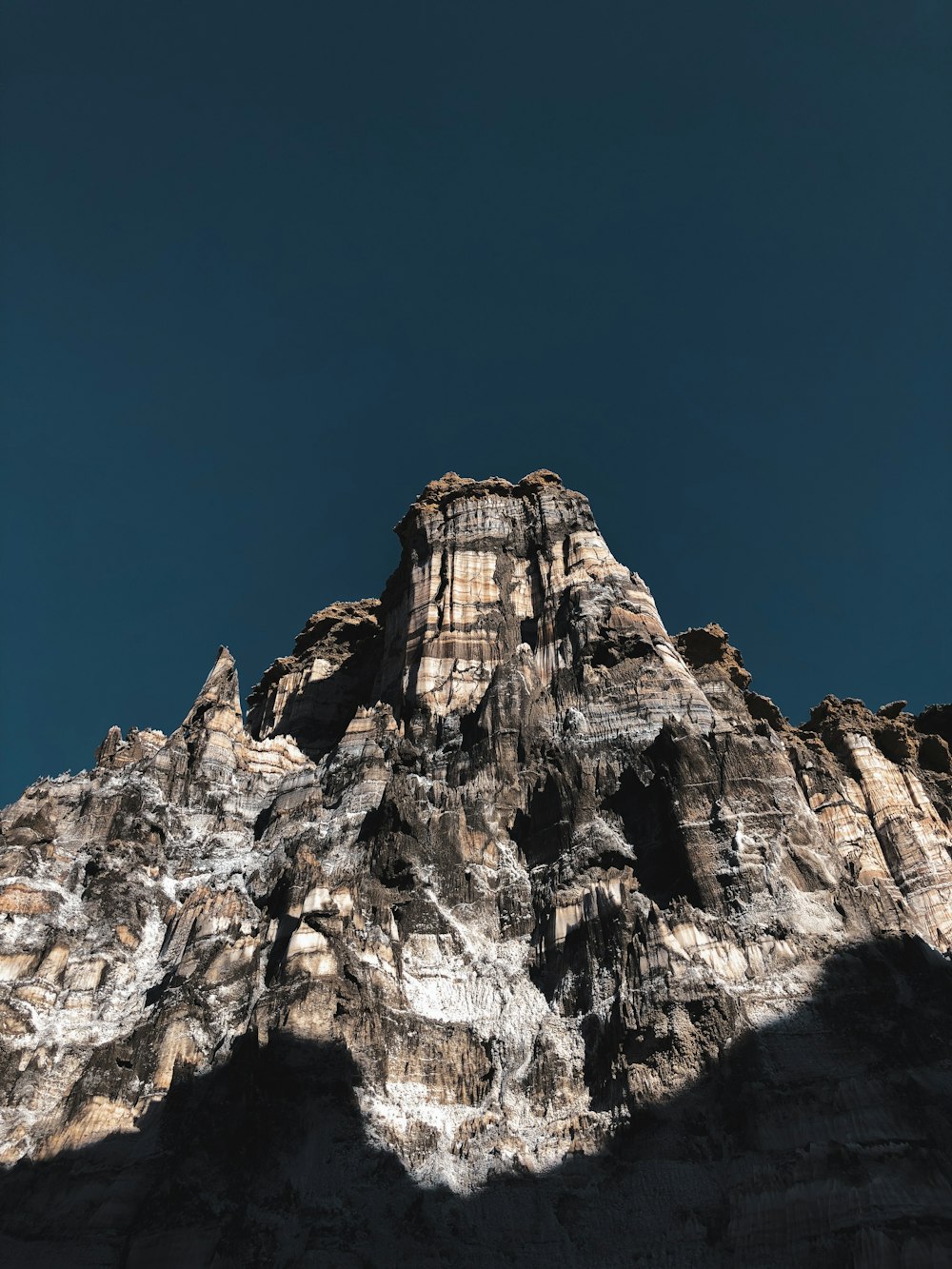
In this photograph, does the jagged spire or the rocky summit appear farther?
the jagged spire

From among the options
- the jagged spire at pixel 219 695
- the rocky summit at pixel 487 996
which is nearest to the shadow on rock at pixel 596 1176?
the rocky summit at pixel 487 996

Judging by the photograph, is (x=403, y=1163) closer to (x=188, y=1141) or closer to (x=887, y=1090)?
(x=188, y=1141)

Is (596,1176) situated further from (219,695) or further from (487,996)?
(219,695)

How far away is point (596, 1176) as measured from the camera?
30.3m

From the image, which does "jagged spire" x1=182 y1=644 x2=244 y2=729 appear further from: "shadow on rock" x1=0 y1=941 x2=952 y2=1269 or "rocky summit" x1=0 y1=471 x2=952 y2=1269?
"shadow on rock" x1=0 y1=941 x2=952 y2=1269

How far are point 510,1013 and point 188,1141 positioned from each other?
11.8 meters

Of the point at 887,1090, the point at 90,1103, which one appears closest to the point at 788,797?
the point at 887,1090

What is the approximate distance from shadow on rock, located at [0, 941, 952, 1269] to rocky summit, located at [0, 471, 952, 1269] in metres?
0.09

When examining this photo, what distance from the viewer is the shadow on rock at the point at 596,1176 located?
88.1 feet

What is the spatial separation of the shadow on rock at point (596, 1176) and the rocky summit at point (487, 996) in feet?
0.30

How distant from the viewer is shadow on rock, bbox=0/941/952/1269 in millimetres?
26844

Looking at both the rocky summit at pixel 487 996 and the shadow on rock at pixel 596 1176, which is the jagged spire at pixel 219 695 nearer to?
the rocky summit at pixel 487 996

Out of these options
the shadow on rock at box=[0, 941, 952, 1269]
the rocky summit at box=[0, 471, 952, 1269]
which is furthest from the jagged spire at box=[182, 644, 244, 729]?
the shadow on rock at box=[0, 941, 952, 1269]

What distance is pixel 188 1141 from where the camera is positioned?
3152 centimetres
